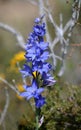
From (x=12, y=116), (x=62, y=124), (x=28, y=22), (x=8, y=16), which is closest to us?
(x=62, y=124)

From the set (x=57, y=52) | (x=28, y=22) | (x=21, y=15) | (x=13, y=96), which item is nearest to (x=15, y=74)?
(x=13, y=96)

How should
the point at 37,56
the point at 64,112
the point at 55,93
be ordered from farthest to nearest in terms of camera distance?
the point at 55,93 < the point at 64,112 < the point at 37,56

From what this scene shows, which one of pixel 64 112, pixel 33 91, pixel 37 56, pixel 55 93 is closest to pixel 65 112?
pixel 64 112

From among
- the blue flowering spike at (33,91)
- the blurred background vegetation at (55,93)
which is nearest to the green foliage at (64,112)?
the blurred background vegetation at (55,93)

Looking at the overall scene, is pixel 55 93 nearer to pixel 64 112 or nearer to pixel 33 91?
pixel 64 112

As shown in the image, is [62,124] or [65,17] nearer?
[62,124]

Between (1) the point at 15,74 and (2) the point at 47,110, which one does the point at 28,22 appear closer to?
(1) the point at 15,74

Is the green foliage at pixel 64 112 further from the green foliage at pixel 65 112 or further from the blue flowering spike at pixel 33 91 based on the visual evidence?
the blue flowering spike at pixel 33 91

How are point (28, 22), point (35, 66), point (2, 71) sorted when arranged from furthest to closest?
point (28, 22) < point (2, 71) < point (35, 66)

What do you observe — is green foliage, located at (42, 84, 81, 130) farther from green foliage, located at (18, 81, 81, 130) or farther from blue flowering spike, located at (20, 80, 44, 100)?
blue flowering spike, located at (20, 80, 44, 100)

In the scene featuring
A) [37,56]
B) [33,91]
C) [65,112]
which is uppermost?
[37,56]

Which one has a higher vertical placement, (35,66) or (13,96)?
(35,66)
